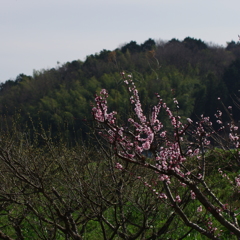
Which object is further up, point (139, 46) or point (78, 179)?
point (139, 46)

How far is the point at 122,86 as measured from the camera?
32.8 meters

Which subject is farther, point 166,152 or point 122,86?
point 122,86

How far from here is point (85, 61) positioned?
5531cm

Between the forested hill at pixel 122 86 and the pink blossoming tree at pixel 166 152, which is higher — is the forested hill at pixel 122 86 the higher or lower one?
the higher one

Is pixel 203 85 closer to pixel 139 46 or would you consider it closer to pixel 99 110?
pixel 139 46

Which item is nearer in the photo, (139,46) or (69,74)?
(69,74)

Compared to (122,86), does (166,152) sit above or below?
below

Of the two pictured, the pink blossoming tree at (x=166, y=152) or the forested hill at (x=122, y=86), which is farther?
the forested hill at (x=122, y=86)

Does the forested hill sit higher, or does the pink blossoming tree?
the forested hill

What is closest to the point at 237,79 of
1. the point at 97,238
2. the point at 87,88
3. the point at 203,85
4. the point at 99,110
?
the point at 203,85

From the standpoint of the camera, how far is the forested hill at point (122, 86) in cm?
3647

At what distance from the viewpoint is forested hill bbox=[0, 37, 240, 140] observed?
36472 millimetres

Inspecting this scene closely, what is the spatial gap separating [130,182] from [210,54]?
52182 millimetres

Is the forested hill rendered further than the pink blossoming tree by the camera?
Yes
